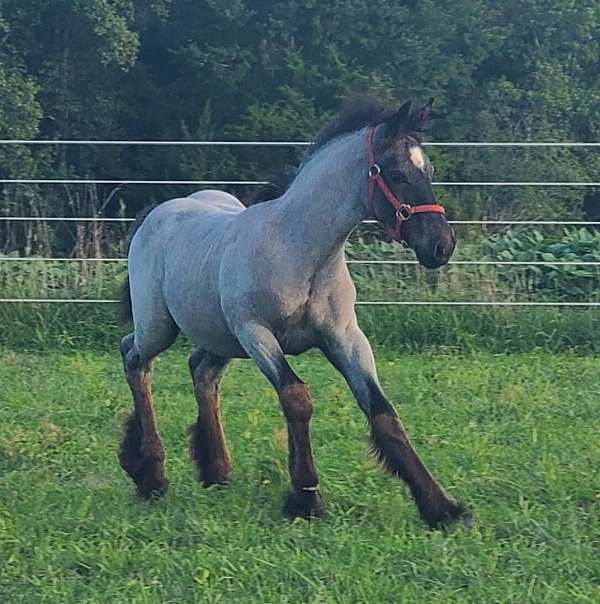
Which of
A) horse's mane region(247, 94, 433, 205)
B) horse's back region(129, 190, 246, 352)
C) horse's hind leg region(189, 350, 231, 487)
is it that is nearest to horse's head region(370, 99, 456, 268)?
horse's mane region(247, 94, 433, 205)

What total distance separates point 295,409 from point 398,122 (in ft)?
3.68

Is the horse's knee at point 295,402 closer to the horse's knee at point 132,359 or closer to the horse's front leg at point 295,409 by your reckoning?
the horse's front leg at point 295,409

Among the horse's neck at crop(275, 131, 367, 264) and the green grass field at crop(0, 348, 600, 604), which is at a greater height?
the horse's neck at crop(275, 131, 367, 264)

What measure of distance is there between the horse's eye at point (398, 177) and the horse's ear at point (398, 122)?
0.14 m

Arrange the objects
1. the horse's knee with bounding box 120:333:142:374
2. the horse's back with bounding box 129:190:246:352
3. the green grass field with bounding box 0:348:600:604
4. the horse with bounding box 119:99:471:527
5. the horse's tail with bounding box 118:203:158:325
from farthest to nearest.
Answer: the horse's tail with bounding box 118:203:158:325 < the horse's knee with bounding box 120:333:142:374 < the horse's back with bounding box 129:190:246:352 < the horse with bounding box 119:99:471:527 < the green grass field with bounding box 0:348:600:604

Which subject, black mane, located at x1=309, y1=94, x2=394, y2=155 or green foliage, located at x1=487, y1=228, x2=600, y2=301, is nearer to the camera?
black mane, located at x1=309, y1=94, x2=394, y2=155

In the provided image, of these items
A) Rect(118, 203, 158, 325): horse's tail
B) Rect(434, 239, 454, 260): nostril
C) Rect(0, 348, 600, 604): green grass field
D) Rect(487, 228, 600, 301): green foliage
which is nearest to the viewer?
Rect(0, 348, 600, 604): green grass field

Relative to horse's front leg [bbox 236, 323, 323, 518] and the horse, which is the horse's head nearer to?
the horse

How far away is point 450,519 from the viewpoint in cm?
430

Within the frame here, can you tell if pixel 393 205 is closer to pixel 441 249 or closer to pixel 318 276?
pixel 441 249

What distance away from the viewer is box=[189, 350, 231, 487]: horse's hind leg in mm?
5043

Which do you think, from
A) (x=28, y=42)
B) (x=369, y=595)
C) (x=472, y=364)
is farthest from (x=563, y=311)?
(x=28, y=42)

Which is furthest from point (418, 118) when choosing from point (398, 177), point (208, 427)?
point (208, 427)

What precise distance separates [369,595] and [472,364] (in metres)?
3.88
